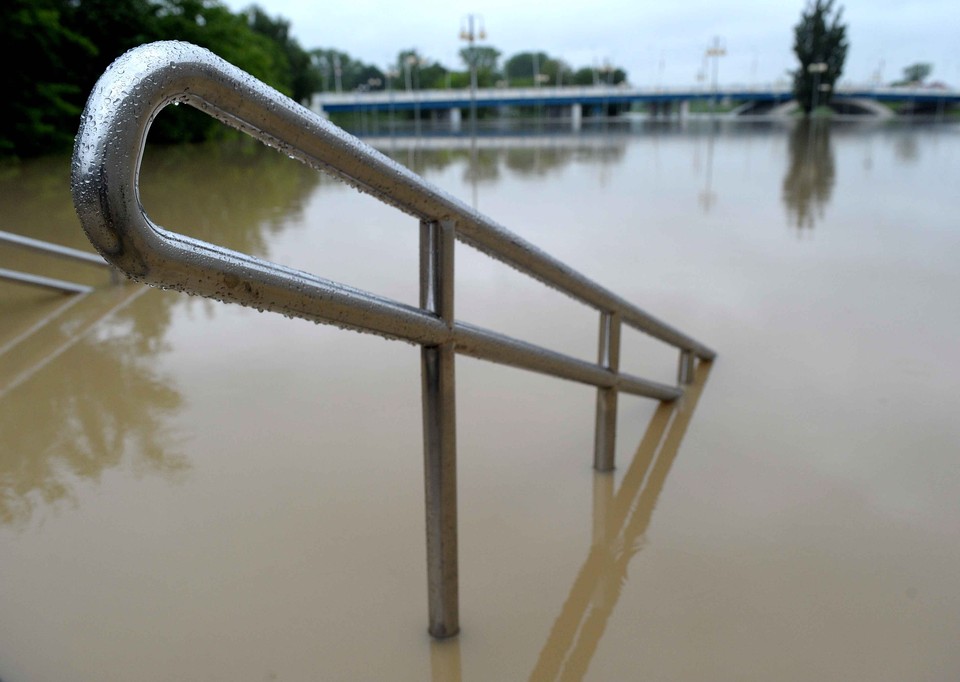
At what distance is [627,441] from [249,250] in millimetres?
4401

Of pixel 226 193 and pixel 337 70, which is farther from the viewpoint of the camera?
pixel 337 70

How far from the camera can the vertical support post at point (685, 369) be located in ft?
11.9

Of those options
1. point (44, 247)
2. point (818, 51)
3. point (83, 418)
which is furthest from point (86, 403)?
point (818, 51)

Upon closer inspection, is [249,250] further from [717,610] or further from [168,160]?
[168,160]

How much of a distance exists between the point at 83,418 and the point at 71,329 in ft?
4.24

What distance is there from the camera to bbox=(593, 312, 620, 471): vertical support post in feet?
8.05

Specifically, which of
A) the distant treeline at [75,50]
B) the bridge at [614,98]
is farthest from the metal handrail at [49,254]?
the bridge at [614,98]

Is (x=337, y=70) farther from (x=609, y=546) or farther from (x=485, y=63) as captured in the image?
(x=485, y=63)

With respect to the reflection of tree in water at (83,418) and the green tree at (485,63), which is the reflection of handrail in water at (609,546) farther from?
the green tree at (485,63)

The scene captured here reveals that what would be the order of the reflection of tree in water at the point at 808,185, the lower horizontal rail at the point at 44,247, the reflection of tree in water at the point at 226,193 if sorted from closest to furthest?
the lower horizontal rail at the point at 44,247 → the reflection of tree in water at the point at 226,193 → the reflection of tree in water at the point at 808,185

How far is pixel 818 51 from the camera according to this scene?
187ft

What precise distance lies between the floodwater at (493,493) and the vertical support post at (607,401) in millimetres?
81

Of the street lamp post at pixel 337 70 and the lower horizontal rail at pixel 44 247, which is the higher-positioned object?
the street lamp post at pixel 337 70

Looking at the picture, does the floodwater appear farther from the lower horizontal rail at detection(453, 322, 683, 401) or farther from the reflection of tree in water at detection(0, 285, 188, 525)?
the lower horizontal rail at detection(453, 322, 683, 401)
